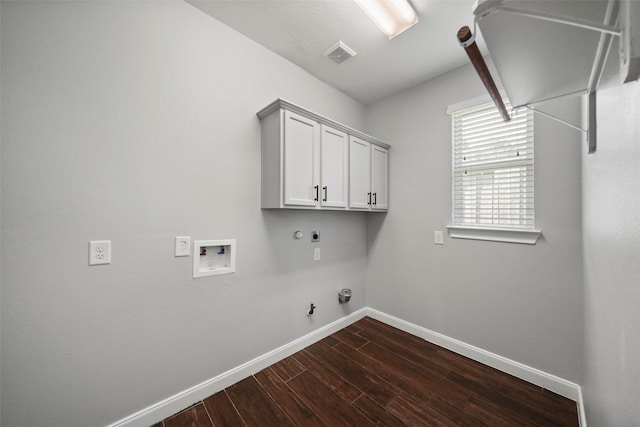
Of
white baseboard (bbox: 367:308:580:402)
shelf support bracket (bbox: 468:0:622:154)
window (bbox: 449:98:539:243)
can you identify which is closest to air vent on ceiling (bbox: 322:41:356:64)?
window (bbox: 449:98:539:243)

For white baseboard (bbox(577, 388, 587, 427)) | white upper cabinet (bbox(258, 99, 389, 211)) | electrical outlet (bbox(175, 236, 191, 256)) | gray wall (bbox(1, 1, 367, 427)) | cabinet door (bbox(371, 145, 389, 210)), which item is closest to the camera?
gray wall (bbox(1, 1, 367, 427))

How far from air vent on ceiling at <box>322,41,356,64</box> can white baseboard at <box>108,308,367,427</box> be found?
8.99ft

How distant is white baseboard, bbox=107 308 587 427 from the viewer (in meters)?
1.47

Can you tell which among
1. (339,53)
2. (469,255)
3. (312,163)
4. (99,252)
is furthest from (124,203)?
(469,255)

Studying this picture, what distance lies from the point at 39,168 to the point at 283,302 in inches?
72.0

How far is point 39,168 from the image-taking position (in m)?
1.16

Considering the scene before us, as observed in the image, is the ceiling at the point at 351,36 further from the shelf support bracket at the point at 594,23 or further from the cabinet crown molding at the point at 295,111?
the shelf support bracket at the point at 594,23

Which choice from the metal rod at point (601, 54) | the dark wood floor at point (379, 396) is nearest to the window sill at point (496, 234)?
the dark wood floor at point (379, 396)

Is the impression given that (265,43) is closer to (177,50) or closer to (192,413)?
(177,50)

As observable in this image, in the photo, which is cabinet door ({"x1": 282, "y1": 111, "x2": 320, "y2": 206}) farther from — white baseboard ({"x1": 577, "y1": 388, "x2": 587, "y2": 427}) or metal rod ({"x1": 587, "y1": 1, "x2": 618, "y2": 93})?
white baseboard ({"x1": 577, "y1": 388, "x2": 587, "y2": 427})

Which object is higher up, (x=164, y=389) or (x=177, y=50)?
(x=177, y=50)

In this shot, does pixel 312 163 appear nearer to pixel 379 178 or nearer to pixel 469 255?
pixel 379 178

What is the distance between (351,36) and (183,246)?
2118mm

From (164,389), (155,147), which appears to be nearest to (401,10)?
(155,147)
